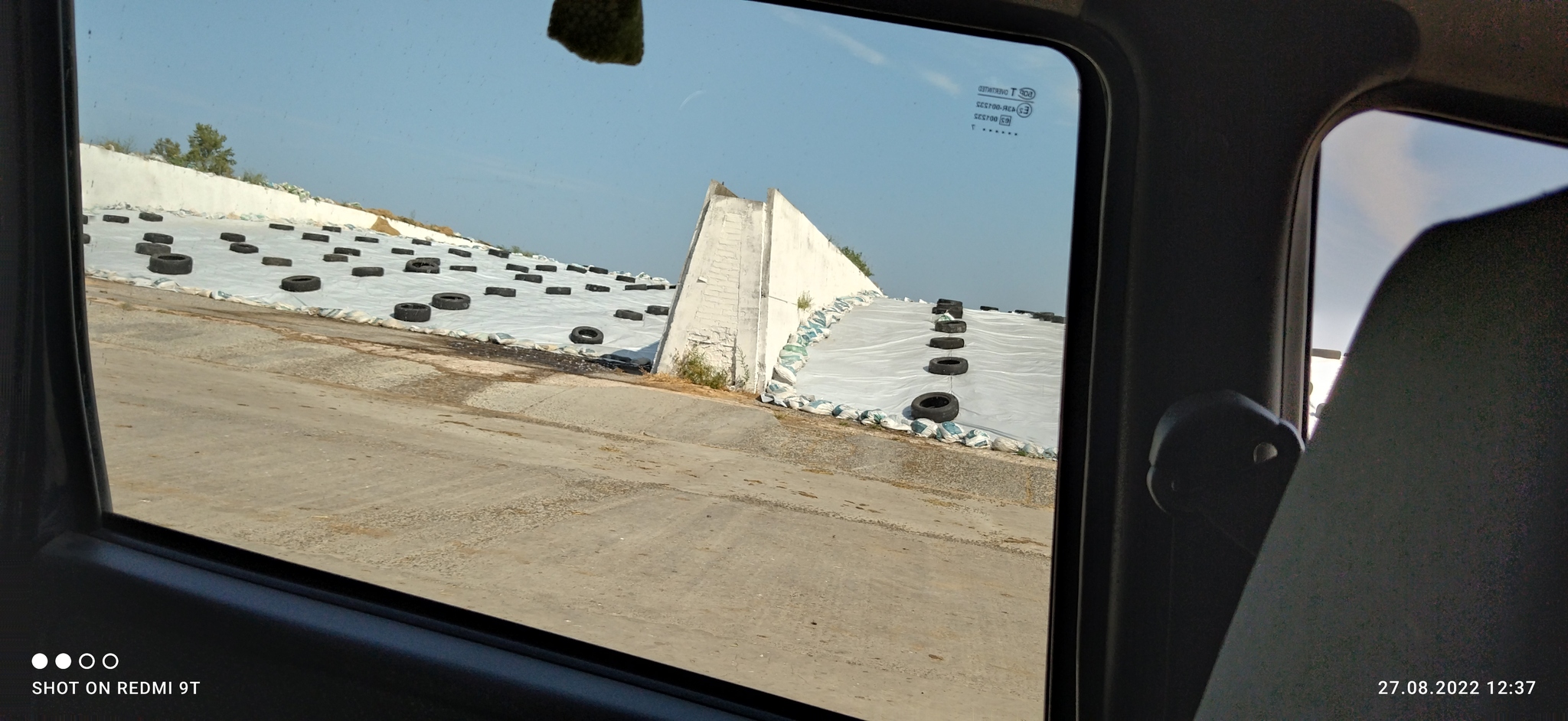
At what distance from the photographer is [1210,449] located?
3.65ft

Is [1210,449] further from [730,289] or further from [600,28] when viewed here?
[730,289]

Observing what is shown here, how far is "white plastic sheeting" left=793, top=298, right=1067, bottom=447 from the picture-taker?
4.78ft

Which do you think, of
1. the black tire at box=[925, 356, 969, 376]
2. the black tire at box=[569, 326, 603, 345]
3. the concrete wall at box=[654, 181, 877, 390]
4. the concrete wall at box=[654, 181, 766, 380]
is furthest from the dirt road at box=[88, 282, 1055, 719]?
the concrete wall at box=[654, 181, 766, 380]

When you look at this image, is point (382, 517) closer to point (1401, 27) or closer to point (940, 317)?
point (940, 317)

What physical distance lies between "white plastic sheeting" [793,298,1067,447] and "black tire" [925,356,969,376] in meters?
0.01

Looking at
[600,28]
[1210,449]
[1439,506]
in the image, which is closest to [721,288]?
[600,28]

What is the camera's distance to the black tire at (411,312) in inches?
188

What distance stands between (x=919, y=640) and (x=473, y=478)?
1048 mm

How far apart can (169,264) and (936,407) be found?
78.1 inches

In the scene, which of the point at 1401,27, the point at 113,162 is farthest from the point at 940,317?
the point at 113,162

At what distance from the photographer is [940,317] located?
2.16 meters

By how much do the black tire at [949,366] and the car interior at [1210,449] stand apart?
103 cm

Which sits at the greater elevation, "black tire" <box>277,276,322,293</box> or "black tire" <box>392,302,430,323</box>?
"black tire" <box>277,276,322,293</box>

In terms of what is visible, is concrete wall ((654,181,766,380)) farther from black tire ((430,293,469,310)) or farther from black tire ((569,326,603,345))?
black tire ((430,293,469,310))
